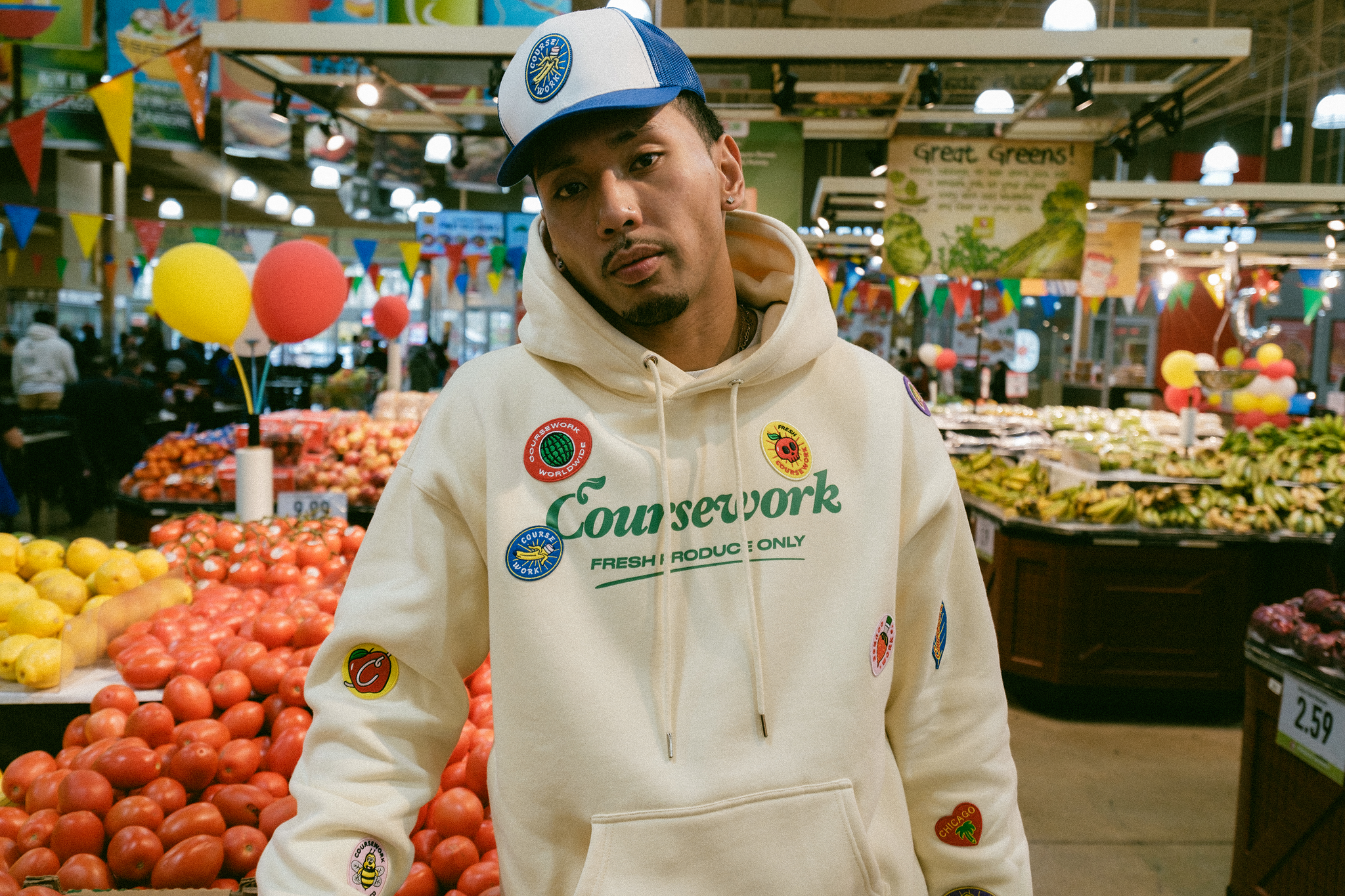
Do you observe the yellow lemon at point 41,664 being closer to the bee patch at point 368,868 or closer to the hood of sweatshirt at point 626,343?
the bee patch at point 368,868

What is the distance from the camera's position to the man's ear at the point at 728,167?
1.38 m

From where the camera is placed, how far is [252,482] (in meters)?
3.58

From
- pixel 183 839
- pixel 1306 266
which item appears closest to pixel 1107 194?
pixel 1306 266

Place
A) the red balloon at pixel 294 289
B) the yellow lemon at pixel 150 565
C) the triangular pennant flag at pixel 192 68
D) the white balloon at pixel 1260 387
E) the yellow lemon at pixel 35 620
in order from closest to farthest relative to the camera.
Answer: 1. the yellow lemon at pixel 35 620
2. the yellow lemon at pixel 150 565
3. the red balloon at pixel 294 289
4. the triangular pennant flag at pixel 192 68
5. the white balloon at pixel 1260 387

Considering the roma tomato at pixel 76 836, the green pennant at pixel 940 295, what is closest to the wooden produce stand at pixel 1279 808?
the roma tomato at pixel 76 836

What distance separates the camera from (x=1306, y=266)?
13.0 metres

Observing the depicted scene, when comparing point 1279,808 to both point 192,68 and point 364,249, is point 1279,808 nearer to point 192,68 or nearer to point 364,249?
point 192,68

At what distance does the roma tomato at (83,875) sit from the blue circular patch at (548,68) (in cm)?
162

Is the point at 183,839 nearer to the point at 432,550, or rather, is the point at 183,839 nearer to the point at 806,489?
the point at 432,550

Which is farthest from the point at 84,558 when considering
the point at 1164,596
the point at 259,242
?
the point at 259,242

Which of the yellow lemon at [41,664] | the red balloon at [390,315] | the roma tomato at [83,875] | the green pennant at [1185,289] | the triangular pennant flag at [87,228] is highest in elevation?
the green pennant at [1185,289]

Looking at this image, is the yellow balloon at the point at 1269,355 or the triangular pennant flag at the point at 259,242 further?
the triangular pennant flag at the point at 259,242

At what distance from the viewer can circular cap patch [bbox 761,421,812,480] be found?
1240 mm

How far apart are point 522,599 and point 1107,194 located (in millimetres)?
8538
